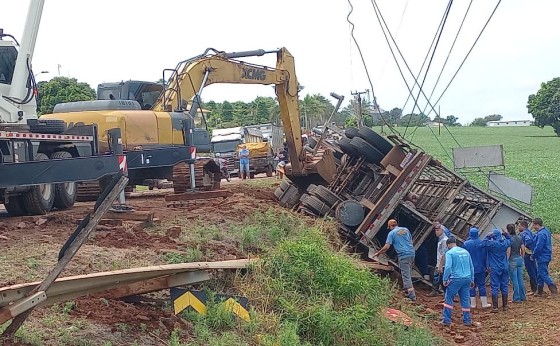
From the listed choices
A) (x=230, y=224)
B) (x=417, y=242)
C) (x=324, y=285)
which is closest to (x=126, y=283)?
(x=324, y=285)

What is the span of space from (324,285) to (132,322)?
3437 mm

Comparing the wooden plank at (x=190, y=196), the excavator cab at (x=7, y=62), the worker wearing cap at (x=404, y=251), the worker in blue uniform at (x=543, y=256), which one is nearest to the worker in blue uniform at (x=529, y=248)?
the worker in blue uniform at (x=543, y=256)

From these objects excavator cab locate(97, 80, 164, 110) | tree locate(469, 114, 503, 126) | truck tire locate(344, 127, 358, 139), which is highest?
excavator cab locate(97, 80, 164, 110)

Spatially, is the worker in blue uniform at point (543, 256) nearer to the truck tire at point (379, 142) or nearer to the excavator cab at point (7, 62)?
the truck tire at point (379, 142)

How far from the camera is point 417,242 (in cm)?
1445

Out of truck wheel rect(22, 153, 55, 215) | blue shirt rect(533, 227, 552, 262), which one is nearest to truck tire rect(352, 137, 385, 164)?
blue shirt rect(533, 227, 552, 262)

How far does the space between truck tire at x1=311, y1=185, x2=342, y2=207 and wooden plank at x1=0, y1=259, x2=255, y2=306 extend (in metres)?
7.64

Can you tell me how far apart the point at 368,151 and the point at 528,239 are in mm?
3799

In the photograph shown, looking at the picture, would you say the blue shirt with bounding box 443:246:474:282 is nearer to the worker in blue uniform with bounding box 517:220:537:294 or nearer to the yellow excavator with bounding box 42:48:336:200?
the worker in blue uniform with bounding box 517:220:537:294

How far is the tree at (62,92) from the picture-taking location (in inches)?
1527

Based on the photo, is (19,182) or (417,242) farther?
(417,242)

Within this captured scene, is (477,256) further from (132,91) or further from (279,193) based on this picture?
(132,91)

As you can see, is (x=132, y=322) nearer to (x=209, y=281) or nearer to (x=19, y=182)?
(x=209, y=281)

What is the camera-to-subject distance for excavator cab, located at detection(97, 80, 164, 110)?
672 inches
